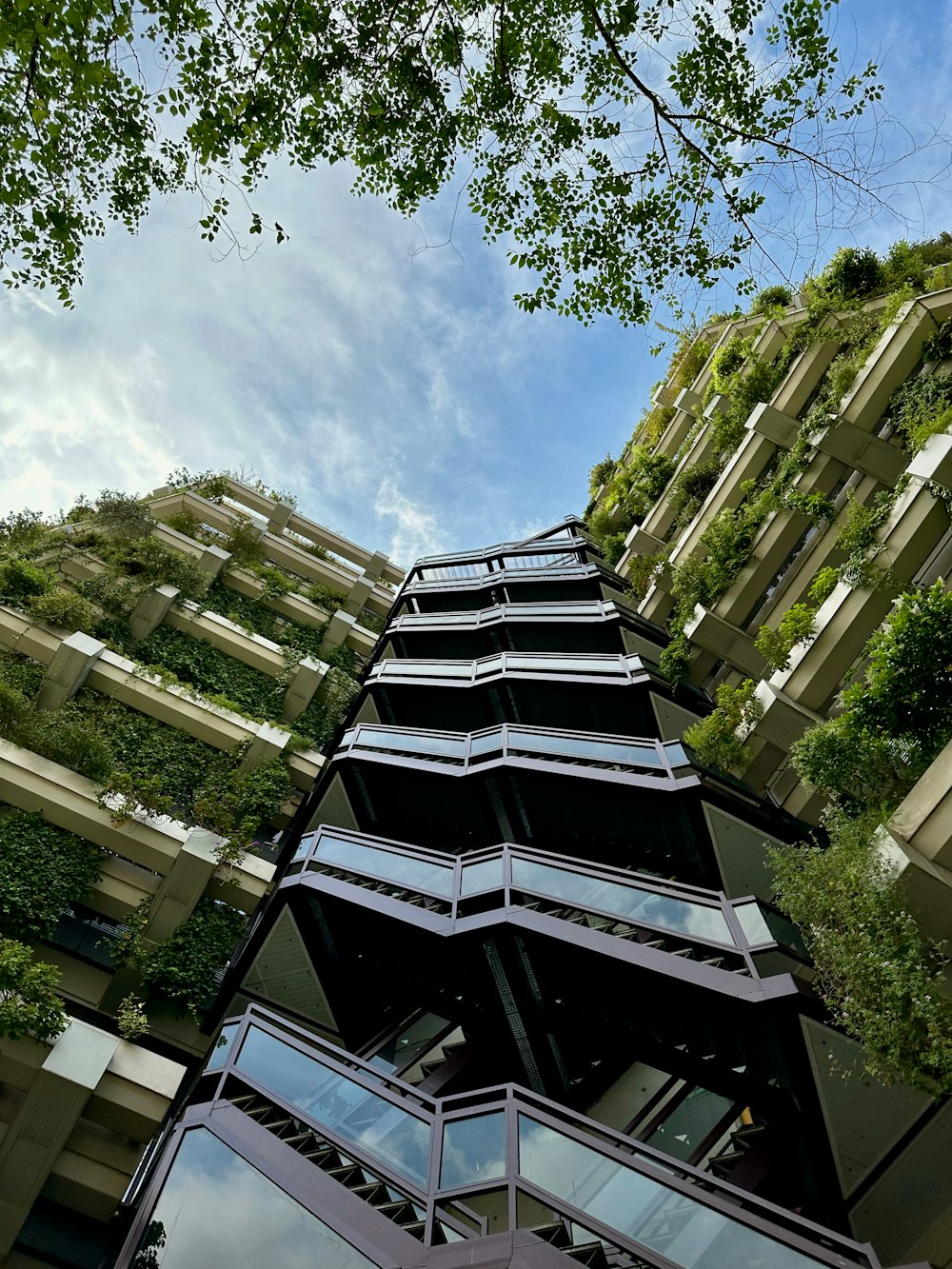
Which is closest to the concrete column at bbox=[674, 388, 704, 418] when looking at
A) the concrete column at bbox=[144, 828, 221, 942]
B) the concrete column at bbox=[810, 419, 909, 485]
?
the concrete column at bbox=[810, 419, 909, 485]

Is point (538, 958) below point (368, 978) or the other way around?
the other way around

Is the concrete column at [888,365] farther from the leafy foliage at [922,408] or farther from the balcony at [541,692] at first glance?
the balcony at [541,692]

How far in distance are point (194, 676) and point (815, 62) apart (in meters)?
19.4

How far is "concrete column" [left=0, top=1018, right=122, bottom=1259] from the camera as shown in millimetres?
10125

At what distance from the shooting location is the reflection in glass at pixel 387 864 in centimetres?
1136

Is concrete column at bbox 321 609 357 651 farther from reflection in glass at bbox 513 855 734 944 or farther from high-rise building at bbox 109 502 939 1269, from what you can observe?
reflection in glass at bbox 513 855 734 944

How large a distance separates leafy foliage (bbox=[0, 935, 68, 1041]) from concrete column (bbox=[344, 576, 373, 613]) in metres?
19.3

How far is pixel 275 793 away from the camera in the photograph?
59.3 feet

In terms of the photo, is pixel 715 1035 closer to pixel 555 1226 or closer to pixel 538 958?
pixel 538 958

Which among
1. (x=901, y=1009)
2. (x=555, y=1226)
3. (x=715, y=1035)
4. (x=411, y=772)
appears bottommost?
(x=555, y=1226)

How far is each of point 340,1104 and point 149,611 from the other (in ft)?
56.1

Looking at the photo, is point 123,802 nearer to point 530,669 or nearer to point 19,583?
point 19,583

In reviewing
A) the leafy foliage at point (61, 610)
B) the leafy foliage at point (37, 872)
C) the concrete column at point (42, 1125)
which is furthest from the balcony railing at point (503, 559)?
the concrete column at point (42, 1125)

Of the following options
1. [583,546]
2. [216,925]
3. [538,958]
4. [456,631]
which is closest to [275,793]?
[216,925]
